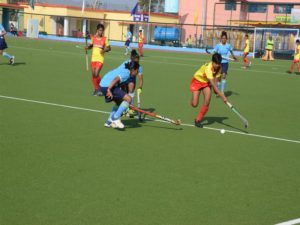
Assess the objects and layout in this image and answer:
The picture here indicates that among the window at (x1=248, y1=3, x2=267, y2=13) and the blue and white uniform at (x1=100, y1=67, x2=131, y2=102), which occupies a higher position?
the window at (x1=248, y1=3, x2=267, y2=13)

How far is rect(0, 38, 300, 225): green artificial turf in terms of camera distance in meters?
5.51

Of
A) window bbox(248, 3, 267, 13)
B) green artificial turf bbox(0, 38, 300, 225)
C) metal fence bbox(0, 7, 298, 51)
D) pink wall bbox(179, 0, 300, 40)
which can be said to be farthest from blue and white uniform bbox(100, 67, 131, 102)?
window bbox(248, 3, 267, 13)

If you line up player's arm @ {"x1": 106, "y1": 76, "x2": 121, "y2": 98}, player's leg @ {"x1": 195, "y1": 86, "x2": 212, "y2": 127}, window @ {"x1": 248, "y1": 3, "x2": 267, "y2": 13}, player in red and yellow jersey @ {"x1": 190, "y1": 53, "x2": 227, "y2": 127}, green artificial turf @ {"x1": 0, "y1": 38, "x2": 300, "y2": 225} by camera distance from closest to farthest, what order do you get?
green artificial turf @ {"x1": 0, "y1": 38, "x2": 300, "y2": 225}
player's arm @ {"x1": 106, "y1": 76, "x2": 121, "y2": 98}
player in red and yellow jersey @ {"x1": 190, "y1": 53, "x2": 227, "y2": 127}
player's leg @ {"x1": 195, "y1": 86, "x2": 212, "y2": 127}
window @ {"x1": 248, "y1": 3, "x2": 267, "y2": 13}

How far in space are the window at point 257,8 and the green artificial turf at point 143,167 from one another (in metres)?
51.9

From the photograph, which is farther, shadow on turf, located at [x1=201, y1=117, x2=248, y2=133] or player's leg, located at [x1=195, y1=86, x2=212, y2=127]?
shadow on turf, located at [x1=201, y1=117, x2=248, y2=133]

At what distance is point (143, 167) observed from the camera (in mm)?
7258

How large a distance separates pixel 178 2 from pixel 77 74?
5401 cm

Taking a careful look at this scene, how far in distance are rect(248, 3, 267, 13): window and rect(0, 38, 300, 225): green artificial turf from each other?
2043 inches

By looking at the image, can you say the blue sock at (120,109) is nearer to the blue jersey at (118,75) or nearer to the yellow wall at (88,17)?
the blue jersey at (118,75)

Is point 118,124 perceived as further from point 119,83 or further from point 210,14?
point 210,14

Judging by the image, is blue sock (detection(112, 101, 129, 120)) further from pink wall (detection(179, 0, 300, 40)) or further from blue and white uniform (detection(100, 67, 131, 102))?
pink wall (detection(179, 0, 300, 40))

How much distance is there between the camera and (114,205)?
5.66 meters

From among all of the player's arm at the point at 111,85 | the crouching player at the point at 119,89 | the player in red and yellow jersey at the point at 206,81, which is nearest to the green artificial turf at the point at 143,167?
the crouching player at the point at 119,89

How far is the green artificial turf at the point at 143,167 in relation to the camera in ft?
18.1
